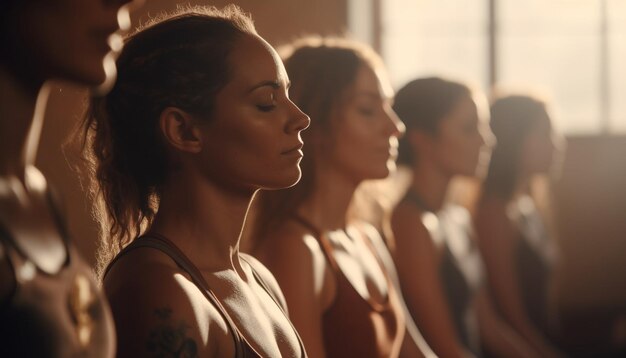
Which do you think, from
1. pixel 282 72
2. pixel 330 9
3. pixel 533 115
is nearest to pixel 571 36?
pixel 330 9

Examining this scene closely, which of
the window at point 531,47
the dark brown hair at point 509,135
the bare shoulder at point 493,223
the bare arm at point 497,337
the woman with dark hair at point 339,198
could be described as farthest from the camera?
the window at point 531,47

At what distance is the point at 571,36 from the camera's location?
20.8 ft

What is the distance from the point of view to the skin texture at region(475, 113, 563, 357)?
3395 millimetres

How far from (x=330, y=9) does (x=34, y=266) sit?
457 cm

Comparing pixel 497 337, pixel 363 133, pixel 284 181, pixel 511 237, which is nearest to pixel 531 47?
pixel 511 237

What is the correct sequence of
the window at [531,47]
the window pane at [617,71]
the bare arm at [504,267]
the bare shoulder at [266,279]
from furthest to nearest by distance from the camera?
the window pane at [617,71]
the window at [531,47]
the bare arm at [504,267]
the bare shoulder at [266,279]

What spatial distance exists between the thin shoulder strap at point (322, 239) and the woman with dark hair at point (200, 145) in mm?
512

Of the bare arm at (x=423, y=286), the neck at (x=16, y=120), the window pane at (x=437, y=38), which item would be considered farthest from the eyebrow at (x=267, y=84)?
the window pane at (x=437, y=38)

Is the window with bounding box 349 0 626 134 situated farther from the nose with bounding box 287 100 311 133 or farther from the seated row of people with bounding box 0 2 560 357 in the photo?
the nose with bounding box 287 100 311 133

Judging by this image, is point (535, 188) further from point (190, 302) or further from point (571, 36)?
point (190, 302)

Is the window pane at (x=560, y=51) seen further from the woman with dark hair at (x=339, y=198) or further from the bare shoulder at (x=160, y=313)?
the bare shoulder at (x=160, y=313)

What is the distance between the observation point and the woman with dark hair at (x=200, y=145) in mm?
1302

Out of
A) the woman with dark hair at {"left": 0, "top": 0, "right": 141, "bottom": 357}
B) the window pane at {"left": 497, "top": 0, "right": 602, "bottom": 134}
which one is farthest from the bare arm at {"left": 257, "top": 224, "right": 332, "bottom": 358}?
the window pane at {"left": 497, "top": 0, "right": 602, "bottom": 134}

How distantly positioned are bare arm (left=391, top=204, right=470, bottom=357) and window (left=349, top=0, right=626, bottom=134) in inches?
140
